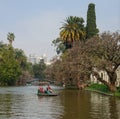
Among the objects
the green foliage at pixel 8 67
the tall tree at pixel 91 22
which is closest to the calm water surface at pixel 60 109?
the tall tree at pixel 91 22

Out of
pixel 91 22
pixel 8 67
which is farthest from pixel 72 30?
pixel 8 67

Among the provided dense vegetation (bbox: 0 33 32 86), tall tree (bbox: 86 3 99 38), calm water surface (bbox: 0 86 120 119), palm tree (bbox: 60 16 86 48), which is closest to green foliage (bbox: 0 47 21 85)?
dense vegetation (bbox: 0 33 32 86)

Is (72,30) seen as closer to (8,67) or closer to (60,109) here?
(8,67)

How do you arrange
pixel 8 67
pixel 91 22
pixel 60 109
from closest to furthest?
pixel 60 109, pixel 91 22, pixel 8 67

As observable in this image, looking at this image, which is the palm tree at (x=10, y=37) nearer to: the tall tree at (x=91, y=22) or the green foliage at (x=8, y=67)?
the green foliage at (x=8, y=67)

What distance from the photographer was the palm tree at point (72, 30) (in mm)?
102250

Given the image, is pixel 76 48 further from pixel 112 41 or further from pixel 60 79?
pixel 60 79

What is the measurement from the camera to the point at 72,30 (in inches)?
4050

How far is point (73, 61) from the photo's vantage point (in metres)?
64.9

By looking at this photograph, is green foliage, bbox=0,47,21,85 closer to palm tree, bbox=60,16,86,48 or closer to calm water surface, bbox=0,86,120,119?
palm tree, bbox=60,16,86,48

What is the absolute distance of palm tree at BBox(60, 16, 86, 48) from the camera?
102250 millimetres

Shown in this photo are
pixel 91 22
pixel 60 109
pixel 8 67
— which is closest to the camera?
pixel 60 109

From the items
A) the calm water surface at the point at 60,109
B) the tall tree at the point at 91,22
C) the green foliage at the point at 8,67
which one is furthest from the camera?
the green foliage at the point at 8,67

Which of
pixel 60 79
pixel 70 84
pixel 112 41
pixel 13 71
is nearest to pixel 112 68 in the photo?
pixel 112 41
